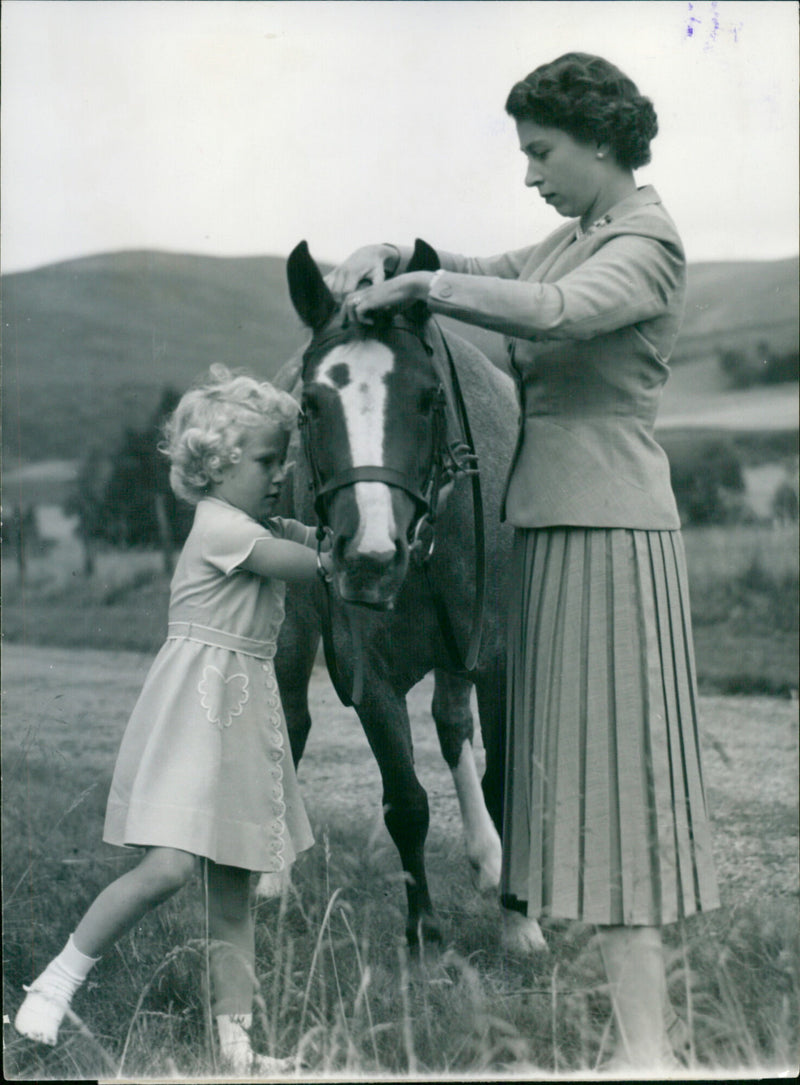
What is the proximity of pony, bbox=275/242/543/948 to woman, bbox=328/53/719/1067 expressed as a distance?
0.57 feet

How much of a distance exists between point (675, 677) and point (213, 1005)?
1367 mm

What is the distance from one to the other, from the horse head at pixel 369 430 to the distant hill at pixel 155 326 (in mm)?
1785

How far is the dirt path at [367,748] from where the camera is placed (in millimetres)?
4227

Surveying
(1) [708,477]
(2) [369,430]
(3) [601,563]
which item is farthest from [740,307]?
(2) [369,430]

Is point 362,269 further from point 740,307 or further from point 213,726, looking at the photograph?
point 740,307

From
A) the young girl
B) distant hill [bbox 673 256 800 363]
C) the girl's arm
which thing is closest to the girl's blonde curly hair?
the young girl

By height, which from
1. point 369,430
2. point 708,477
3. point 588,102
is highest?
point 588,102

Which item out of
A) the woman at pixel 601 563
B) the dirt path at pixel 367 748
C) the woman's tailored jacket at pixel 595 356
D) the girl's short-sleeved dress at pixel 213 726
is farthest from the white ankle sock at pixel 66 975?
the woman's tailored jacket at pixel 595 356

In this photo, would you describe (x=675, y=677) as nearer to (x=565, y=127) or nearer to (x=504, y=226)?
(x=565, y=127)

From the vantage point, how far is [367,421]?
8.70 ft

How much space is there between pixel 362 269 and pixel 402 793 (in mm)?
1440

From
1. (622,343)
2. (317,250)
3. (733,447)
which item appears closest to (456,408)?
(622,343)

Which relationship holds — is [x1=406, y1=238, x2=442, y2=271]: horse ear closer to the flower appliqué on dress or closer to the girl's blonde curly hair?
the girl's blonde curly hair

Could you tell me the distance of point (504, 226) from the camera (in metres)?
3.72
